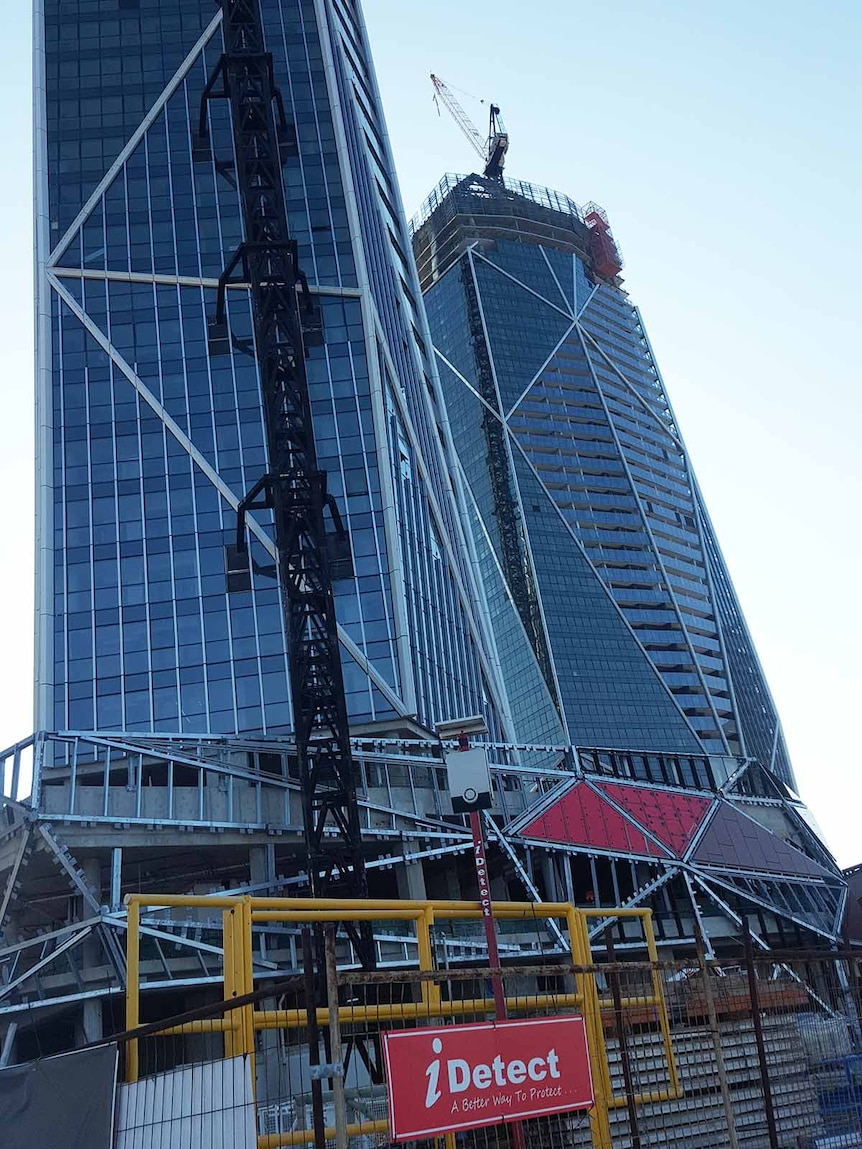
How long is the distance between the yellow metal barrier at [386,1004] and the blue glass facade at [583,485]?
5433 inches

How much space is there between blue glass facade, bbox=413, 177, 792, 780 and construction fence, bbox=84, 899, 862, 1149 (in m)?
138

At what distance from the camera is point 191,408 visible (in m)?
75.9

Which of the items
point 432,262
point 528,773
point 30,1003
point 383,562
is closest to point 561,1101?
point 30,1003

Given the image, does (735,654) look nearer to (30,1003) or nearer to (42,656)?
(42,656)

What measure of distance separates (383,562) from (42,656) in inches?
840

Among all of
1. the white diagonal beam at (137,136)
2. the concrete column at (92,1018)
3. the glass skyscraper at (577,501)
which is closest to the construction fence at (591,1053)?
the concrete column at (92,1018)

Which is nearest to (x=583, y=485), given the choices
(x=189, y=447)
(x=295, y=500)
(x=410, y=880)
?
(x=189, y=447)

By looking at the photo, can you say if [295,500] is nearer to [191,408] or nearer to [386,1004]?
[386,1004]

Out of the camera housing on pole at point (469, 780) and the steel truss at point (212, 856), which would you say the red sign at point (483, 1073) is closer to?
the camera housing on pole at point (469, 780)

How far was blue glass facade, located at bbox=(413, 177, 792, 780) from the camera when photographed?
158 meters

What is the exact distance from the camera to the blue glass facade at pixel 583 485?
15800 cm

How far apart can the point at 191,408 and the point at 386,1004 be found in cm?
6594

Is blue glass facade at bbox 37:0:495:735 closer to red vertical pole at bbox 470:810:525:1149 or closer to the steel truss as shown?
the steel truss

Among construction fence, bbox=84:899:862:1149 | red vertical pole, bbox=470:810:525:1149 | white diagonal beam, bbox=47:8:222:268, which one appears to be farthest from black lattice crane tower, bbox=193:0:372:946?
white diagonal beam, bbox=47:8:222:268
